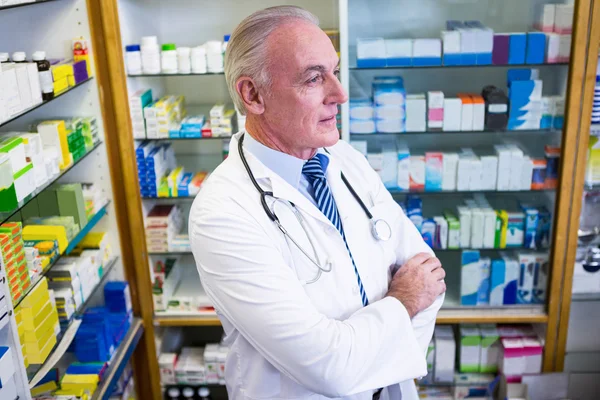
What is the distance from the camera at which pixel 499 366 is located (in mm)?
3680

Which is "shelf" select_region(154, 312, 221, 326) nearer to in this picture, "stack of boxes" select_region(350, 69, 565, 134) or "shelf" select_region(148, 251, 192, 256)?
"shelf" select_region(148, 251, 192, 256)

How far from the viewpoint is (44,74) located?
8.66 feet

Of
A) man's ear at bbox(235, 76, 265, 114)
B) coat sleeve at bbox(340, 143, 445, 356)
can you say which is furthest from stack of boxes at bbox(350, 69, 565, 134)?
man's ear at bbox(235, 76, 265, 114)

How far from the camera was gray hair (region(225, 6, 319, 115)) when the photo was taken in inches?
66.3

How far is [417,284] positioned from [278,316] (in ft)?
1.65

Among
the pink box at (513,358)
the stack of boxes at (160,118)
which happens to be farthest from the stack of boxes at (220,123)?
the pink box at (513,358)

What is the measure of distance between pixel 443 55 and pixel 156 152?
5.28ft

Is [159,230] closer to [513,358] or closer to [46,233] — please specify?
[46,233]

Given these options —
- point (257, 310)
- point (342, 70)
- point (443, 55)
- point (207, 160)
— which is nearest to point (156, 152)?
point (207, 160)

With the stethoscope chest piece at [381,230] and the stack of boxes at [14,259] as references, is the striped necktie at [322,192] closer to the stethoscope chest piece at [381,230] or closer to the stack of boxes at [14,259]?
the stethoscope chest piece at [381,230]

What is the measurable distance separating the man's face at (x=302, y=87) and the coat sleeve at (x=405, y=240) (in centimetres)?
38

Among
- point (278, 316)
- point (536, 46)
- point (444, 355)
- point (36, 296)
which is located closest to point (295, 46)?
point (278, 316)

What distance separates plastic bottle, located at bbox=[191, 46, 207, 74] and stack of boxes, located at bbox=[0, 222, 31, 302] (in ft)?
4.45

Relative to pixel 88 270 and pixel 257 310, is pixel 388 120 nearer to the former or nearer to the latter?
pixel 88 270
